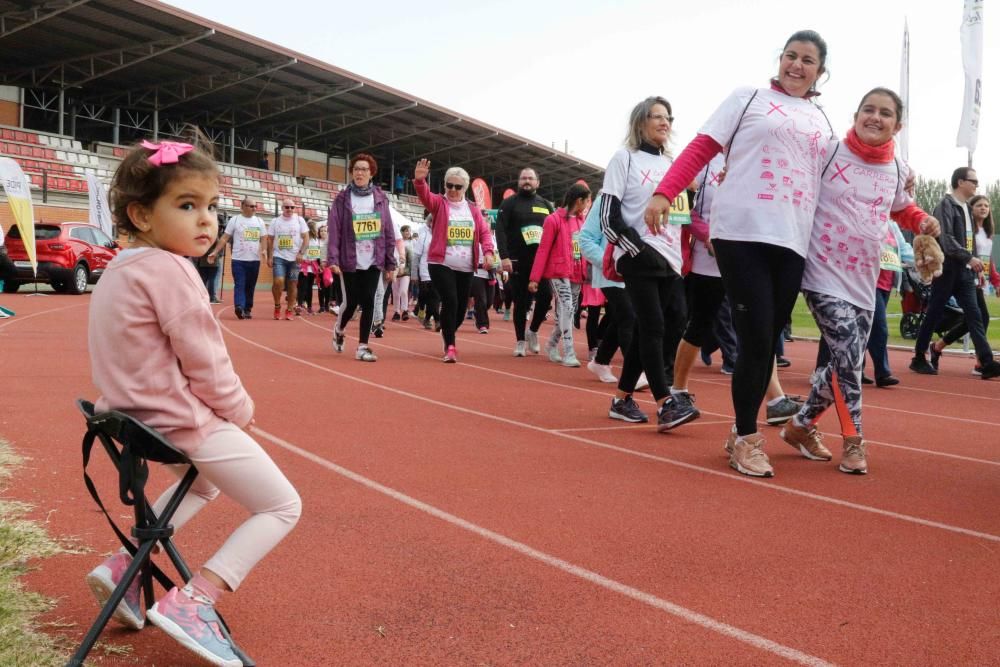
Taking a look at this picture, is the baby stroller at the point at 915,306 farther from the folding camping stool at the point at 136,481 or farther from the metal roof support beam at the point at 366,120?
the metal roof support beam at the point at 366,120

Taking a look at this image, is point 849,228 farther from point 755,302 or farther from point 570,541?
point 570,541

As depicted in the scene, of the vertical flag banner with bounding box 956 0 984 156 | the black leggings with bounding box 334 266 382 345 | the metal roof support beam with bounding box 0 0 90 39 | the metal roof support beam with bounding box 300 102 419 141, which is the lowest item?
the black leggings with bounding box 334 266 382 345

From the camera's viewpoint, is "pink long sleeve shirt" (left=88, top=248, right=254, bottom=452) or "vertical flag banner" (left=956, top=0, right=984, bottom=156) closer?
"pink long sleeve shirt" (left=88, top=248, right=254, bottom=452)

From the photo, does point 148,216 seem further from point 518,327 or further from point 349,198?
point 518,327

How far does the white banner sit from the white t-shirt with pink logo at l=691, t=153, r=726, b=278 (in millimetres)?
17054

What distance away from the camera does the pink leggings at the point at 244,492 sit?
9.09ft

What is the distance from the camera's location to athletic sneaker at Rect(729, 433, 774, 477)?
544 cm

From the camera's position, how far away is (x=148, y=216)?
2826 millimetres

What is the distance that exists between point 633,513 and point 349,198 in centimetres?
726

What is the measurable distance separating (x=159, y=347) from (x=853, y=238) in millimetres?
4007

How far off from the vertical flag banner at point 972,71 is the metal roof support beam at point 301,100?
27422mm

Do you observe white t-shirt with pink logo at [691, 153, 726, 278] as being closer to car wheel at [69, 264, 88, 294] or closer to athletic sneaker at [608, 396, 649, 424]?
athletic sneaker at [608, 396, 649, 424]

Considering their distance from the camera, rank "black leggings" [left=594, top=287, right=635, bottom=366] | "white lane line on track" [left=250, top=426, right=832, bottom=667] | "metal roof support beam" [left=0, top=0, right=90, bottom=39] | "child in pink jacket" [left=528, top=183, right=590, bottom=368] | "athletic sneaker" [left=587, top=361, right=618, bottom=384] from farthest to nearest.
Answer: "metal roof support beam" [left=0, top=0, right=90, bottom=39], "child in pink jacket" [left=528, top=183, right=590, bottom=368], "athletic sneaker" [left=587, top=361, right=618, bottom=384], "black leggings" [left=594, top=287, right=635, bottom=366], "white lane line on track" [left=250, top=426, right=832, bottom=667]

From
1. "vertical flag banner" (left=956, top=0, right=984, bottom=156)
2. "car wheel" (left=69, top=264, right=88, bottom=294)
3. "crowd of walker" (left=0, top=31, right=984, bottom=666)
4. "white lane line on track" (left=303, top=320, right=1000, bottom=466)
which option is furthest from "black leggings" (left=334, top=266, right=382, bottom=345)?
"car wheel" (left=69, top=264, right=88, bottom=294)
